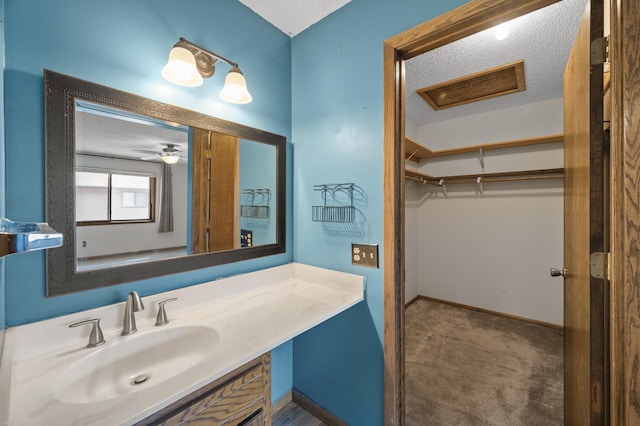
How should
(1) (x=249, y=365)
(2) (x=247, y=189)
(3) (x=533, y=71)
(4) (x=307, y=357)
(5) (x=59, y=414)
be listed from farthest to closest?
1. (3) (x=533, y=71)
2. (4) (x=307, y=357)
3. (2) (x=247, y=189)
4. (1) (x=249, y=365)
5. (5) (x=59, y=414)

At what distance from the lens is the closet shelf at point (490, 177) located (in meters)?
2.72

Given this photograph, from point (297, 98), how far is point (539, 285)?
325cm

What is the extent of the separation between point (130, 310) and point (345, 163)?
124cm

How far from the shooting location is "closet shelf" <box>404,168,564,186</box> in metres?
2.72

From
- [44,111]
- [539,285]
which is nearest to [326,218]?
[44,111]

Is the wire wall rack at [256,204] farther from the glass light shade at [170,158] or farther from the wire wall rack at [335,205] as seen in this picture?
the glass light shade at [170,158]

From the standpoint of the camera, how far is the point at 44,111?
2.97 feet

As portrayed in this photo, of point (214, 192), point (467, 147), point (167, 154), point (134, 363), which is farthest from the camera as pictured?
point (467, 147)

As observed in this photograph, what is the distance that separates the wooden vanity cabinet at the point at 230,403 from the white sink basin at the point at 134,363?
0.15m

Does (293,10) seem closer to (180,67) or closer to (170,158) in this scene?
(180,67)

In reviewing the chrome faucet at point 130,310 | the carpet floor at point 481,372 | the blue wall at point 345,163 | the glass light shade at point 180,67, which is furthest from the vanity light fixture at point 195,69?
the carpet floor at point 481,372

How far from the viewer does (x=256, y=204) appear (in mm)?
1640

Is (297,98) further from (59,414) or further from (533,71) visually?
(533,71)

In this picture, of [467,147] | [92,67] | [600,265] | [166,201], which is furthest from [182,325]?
[467,147]
